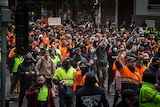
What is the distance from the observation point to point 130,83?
970 centimetres

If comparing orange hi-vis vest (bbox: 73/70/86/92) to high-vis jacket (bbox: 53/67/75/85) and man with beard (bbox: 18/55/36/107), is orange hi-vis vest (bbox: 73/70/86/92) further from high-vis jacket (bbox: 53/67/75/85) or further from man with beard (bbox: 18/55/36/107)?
man with beard (bbox: 18/55/36/107)

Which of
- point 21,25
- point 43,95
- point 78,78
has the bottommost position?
point 43,95

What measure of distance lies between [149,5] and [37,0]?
12.5m

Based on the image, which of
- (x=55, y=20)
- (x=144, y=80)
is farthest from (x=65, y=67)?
(x=55, y=20)

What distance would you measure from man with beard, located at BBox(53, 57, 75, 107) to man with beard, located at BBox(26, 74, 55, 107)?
128 cm

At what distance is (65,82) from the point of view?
9812 millimetres

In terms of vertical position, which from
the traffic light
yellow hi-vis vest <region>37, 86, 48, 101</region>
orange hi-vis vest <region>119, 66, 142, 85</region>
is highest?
the traffic light

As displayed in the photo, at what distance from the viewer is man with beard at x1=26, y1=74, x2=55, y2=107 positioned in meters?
8.37

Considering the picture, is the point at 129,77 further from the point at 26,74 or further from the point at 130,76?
the point at 26,74

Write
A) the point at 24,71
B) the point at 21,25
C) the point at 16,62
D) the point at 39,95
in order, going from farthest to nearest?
the point at 16,62 < the point at 24,71 < the point at 21,25 < the point at 39,95

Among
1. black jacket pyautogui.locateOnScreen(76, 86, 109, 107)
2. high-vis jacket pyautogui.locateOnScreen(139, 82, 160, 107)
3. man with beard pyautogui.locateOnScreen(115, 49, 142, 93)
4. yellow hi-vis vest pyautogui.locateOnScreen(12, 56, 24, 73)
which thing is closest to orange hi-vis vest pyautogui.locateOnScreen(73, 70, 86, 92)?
man with beard pyautogui.locateOnScreen(115, 49, 142, 93)

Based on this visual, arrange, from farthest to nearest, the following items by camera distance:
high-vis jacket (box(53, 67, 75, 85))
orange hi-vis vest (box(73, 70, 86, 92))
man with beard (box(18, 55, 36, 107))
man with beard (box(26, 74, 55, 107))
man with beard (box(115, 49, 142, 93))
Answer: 1. man with beard (box(18, 55, 36, 107))
2. orange hi-vis vest (box(73, 70, 86, 92))
3. high-vis jacket (box(53, 67, 75, 85))
4. man with beard (box(115, 49, 142, 93))
5. man with beard (box(26, 74, 55, 107))

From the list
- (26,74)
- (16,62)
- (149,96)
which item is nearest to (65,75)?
(26,74)

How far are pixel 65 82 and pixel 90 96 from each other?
282cm
